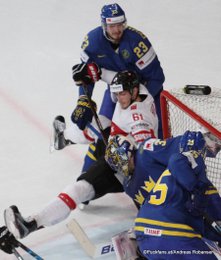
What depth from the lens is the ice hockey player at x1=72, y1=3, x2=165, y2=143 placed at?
3443 mm

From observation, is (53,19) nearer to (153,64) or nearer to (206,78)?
(206,78)

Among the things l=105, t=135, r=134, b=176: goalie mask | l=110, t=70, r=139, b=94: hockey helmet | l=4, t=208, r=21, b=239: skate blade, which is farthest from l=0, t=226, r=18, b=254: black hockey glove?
l=110, t=70, r=139, b=94: hockey helmet

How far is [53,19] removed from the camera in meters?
5.55

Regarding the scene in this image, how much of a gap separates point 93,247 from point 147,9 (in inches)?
120

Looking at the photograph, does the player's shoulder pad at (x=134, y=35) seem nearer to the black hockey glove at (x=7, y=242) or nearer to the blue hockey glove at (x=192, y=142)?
the blue hockey glove at (x=192, y=142)

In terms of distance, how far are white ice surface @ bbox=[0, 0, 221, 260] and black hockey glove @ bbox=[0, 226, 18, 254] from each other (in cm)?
14

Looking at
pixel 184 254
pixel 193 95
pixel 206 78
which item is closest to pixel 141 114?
pixel 193 95

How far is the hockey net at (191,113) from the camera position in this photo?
304cm

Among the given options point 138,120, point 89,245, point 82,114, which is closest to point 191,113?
point 138,120

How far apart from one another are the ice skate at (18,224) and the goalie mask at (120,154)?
1.56 feet

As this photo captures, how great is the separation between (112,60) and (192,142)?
112 cm

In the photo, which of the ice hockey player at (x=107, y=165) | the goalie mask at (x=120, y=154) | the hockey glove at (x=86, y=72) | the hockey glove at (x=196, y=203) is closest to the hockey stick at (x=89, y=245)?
the ice hockey player at (x=107, y=165)

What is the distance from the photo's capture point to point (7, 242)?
2.89m

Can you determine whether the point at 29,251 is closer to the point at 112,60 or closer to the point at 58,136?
the point at 58,136
